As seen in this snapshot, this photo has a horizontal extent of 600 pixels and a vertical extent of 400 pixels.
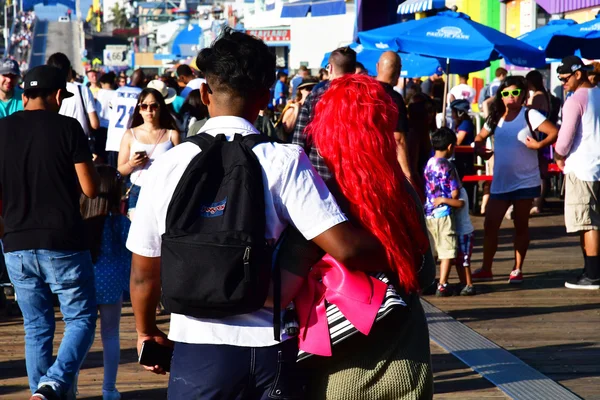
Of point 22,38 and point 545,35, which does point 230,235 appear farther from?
point 22,38

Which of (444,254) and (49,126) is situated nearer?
(49,126)

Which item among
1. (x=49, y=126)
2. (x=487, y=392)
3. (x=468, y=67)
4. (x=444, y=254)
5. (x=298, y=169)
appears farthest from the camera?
(x=468, y=67)

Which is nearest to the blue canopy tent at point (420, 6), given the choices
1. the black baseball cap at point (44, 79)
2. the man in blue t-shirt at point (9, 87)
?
the man in blue t-shirt at point (9, 87)

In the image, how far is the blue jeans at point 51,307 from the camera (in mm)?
5016

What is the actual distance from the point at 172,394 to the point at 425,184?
19.8 feet

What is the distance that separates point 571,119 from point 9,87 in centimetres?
464

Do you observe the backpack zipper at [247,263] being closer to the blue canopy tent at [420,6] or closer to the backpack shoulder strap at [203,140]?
the backpack shoulder strap at [203,140]

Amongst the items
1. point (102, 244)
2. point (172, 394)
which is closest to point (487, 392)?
point (102, 244)

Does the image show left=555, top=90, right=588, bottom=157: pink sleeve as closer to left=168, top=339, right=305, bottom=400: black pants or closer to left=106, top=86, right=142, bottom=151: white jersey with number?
left=106, top=86, right=142, bottom=151: white jersey with number

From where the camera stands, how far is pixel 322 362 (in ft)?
9.98

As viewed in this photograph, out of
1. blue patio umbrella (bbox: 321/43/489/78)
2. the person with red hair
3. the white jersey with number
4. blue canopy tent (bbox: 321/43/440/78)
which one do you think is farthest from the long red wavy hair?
blue canopy tent (bbox: 321/43/440/78)

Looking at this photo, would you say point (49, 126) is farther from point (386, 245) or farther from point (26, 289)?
point (386, 245)

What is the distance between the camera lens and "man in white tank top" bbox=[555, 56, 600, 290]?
8.89 metres

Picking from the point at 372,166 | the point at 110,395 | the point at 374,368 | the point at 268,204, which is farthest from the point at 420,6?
the point at 268,204
